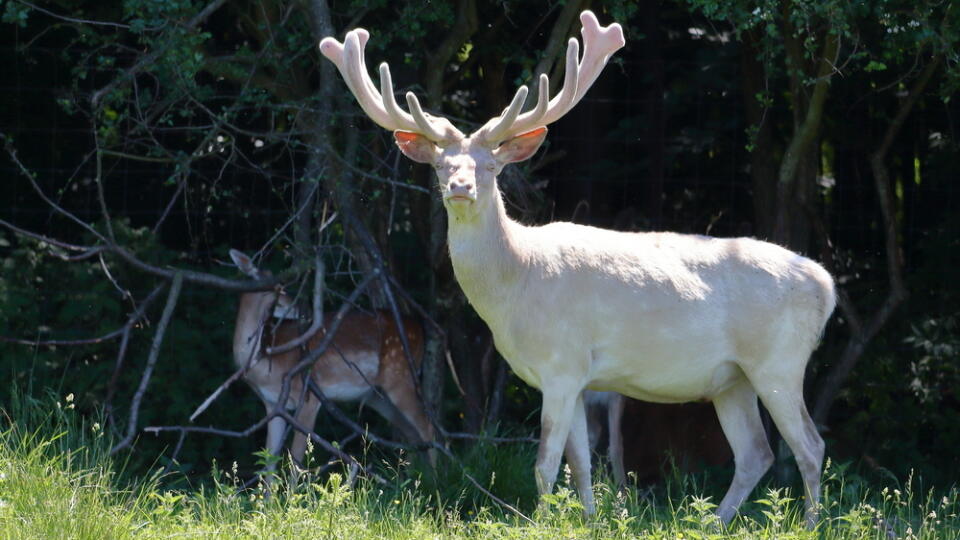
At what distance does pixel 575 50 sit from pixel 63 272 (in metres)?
4.40

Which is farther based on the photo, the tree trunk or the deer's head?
the tree trunk

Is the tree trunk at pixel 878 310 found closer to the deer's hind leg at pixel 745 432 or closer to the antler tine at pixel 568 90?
the deer's hind leg at pixel 745 432

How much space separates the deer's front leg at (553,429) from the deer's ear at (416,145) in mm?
1228

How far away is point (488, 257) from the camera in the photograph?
6031mm

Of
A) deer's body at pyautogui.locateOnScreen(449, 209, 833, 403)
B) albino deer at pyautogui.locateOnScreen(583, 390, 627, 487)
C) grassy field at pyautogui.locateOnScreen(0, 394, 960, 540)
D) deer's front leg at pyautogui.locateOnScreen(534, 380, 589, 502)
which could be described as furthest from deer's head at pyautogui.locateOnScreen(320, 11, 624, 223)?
albino deer at pyautogui.locateOnScreen(583, 390, 627, 487)

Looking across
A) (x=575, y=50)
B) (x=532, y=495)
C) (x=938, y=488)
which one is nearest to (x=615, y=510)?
(x=532, y=495)

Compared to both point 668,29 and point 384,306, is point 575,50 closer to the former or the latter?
point 384,306

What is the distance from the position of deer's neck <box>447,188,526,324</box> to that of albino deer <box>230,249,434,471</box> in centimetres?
210

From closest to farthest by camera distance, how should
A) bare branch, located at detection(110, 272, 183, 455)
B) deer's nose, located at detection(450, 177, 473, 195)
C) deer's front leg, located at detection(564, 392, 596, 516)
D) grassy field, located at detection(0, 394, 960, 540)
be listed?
grassy field, located at detection(0, 394, 960, 540)
deer's nose, located at detection(450, 177, 473, 195)
deer's front leg, located at detection(564, 392, 596, 516)
bare branch, located at detection(110, 272, 183, 455)

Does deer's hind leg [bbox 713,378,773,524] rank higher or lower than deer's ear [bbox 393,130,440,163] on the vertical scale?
lower

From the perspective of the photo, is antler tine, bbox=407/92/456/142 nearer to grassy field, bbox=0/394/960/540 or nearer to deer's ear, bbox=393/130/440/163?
deer's ear, bbox=393/130/440/163

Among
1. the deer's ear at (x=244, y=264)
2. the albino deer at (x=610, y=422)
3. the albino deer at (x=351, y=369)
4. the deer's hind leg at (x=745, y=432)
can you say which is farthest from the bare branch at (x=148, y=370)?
the deer's hind leg at (x=745, y=432)

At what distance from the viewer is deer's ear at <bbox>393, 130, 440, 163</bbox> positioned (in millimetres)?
5953

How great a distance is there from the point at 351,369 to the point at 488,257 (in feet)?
8.13
